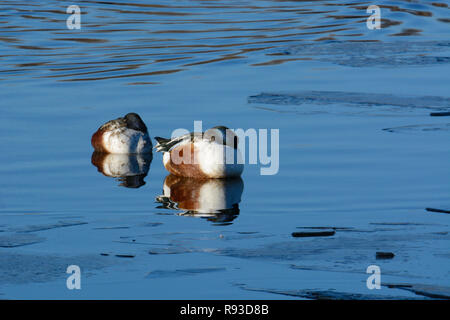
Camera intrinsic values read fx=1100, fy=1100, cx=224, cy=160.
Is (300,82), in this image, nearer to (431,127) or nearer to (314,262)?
(431,127)

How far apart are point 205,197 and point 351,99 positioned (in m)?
5.29

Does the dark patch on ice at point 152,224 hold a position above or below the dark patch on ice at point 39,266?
above

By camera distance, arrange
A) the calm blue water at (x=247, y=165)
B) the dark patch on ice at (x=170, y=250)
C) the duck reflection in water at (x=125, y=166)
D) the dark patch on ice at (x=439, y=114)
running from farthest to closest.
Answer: the dark patch on ice at (x=439, y=114) < the duck reflection in water at (x=125, y=166) < the dark patch on ice at (x=170, y=250) < the calm blue water at (x=247, y=165)

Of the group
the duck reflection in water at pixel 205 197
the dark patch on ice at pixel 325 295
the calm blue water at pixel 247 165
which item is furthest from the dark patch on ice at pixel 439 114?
the dark patch on ice at pixel 325 295

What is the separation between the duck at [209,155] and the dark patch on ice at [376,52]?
7.85m

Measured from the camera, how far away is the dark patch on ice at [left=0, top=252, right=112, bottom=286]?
23.1 ft

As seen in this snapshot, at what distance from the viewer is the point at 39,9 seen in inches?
1181

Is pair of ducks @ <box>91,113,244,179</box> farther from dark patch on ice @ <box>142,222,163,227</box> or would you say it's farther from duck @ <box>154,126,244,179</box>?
dark patch on ice @ <box>142,222,163,227</box>

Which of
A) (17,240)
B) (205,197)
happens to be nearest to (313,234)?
Result: (205,197)

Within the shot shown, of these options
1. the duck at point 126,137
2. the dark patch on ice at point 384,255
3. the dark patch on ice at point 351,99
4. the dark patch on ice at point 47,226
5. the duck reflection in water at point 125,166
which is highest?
the dark patch on ice at point 351,99

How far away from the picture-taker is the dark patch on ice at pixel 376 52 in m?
18.1

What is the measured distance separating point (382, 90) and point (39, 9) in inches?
659

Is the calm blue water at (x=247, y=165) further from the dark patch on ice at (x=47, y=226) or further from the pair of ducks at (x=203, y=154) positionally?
the pair of ducks at (x=203, y=154)

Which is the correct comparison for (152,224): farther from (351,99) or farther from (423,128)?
(351,99)
